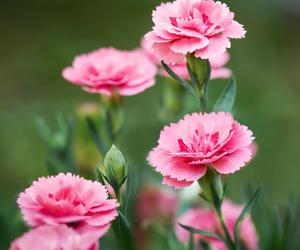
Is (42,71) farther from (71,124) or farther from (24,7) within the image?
(71,124)

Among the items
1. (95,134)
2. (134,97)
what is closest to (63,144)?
(95,134)

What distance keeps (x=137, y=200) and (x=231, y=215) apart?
452 mm

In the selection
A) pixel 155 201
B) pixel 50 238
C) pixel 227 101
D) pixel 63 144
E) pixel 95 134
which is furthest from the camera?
pixel 155 201

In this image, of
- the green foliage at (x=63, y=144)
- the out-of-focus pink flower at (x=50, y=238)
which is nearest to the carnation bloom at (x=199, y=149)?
the out-of-focus pink flower at (x=50, y=238)

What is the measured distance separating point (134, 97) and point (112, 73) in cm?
171

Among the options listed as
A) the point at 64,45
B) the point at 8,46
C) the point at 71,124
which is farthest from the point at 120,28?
the point at 71,124

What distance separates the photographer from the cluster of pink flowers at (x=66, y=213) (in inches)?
27.9

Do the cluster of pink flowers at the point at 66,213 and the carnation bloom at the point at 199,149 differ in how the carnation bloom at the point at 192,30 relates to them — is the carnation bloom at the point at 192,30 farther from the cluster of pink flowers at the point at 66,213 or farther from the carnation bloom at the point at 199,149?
the cluster of pink flowers at the point at 66,213

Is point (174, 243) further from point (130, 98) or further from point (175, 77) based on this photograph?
point (130, 98)

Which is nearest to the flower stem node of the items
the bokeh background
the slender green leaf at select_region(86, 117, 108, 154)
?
the slender green leaf at select_region(86, 117, 108, 154)

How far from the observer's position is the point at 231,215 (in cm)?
107

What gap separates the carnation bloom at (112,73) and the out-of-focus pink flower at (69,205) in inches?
9.3

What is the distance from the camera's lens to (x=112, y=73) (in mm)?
989

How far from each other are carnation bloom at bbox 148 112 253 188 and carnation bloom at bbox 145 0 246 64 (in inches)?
2.9
